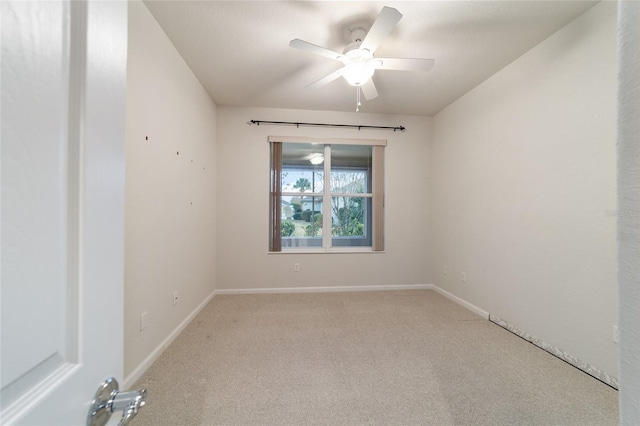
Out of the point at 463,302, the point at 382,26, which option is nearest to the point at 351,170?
the point at 382,26

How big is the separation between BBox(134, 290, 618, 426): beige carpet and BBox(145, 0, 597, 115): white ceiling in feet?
8.29

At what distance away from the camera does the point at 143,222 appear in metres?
1.58

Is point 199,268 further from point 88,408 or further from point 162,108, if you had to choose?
point 88,408

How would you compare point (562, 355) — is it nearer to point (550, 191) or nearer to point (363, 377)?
point (550, 191)

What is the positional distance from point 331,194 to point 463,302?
2.14 m

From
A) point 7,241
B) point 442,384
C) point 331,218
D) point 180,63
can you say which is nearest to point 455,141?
point 331,218

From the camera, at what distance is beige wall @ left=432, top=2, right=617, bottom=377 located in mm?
1517

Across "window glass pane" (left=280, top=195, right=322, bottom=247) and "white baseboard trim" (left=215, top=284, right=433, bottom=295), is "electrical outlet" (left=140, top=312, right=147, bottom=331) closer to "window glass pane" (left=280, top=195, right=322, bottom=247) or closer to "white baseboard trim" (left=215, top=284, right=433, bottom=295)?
"white baseboard trim" (left=215, top=284, right=433, bottom=295)

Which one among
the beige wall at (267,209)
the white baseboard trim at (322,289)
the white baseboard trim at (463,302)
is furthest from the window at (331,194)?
the white baseboard trim at (463,302)

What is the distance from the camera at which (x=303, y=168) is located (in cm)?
338

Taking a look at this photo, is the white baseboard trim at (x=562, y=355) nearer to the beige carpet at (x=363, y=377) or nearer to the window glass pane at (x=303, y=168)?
the beige carpet at (x=363, y=377)

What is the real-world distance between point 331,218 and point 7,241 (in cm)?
318

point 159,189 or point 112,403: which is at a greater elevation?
point 159,189

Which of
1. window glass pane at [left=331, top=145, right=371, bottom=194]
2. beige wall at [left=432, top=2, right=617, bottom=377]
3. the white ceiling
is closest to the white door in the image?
the white ceiling
